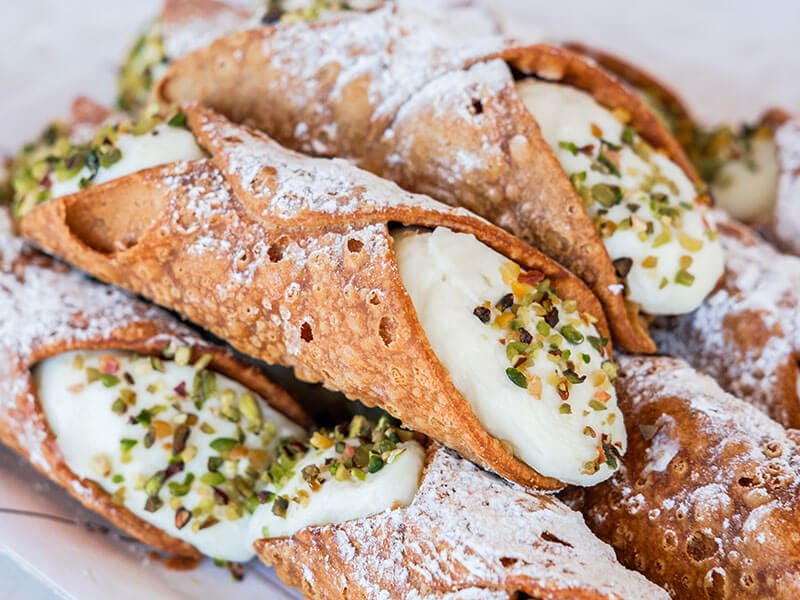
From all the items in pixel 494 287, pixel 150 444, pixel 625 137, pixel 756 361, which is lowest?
pixel 150 444

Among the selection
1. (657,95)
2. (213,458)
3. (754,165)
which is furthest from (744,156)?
(213,458)

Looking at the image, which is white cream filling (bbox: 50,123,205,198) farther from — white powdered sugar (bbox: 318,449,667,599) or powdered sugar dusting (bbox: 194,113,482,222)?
white powdered sugar (bbox: 318,449,667,599)

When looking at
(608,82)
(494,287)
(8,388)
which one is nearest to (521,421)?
(494,287)

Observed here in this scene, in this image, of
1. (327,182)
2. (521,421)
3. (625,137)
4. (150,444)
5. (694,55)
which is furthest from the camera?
(694,55)

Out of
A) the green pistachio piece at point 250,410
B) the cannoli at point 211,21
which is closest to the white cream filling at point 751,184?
the cannoli at point 211,21

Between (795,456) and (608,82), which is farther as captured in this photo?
(608,82)

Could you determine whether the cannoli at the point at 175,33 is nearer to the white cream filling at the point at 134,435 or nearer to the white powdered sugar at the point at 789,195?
the white cream filling at the point at 134,435

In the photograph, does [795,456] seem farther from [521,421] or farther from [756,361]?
[521,421]
